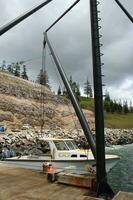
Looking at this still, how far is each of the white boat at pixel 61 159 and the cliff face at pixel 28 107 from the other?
153ft

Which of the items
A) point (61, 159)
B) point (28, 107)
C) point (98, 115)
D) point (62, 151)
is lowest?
point (61, 159)

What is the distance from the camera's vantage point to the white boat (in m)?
21.5

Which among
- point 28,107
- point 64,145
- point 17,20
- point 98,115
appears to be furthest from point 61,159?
point 28,107

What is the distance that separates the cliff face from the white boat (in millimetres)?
46603

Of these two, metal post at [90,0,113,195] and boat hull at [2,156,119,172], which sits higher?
metal post at [90,0,113,195]

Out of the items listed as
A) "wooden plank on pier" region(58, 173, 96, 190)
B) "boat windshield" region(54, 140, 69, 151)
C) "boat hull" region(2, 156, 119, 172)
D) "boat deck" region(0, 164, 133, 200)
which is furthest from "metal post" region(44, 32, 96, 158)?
"boat windshield" region(54, 140, 69, 151)

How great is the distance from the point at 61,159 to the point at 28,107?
201 ft

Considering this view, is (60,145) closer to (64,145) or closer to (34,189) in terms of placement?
(64,145)

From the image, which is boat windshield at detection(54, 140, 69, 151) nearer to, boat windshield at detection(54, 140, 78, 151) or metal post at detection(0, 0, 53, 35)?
boat windshield at detection(54, 140, 78, 151)

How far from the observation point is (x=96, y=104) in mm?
11242

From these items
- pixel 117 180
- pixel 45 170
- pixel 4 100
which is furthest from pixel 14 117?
pixel 45 170

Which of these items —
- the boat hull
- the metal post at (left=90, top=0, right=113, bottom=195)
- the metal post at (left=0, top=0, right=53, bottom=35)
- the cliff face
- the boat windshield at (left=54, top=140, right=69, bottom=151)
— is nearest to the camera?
the metal post at (left=0, top=0, right=53, bottom=35)

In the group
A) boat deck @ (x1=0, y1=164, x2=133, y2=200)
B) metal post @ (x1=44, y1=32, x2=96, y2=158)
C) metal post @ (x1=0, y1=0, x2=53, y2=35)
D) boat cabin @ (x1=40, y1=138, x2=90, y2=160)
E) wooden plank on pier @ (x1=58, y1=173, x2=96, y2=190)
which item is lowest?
boat deck @ (x1=0, y1=164, x2=133, y2=200)

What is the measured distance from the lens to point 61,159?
858 inches
